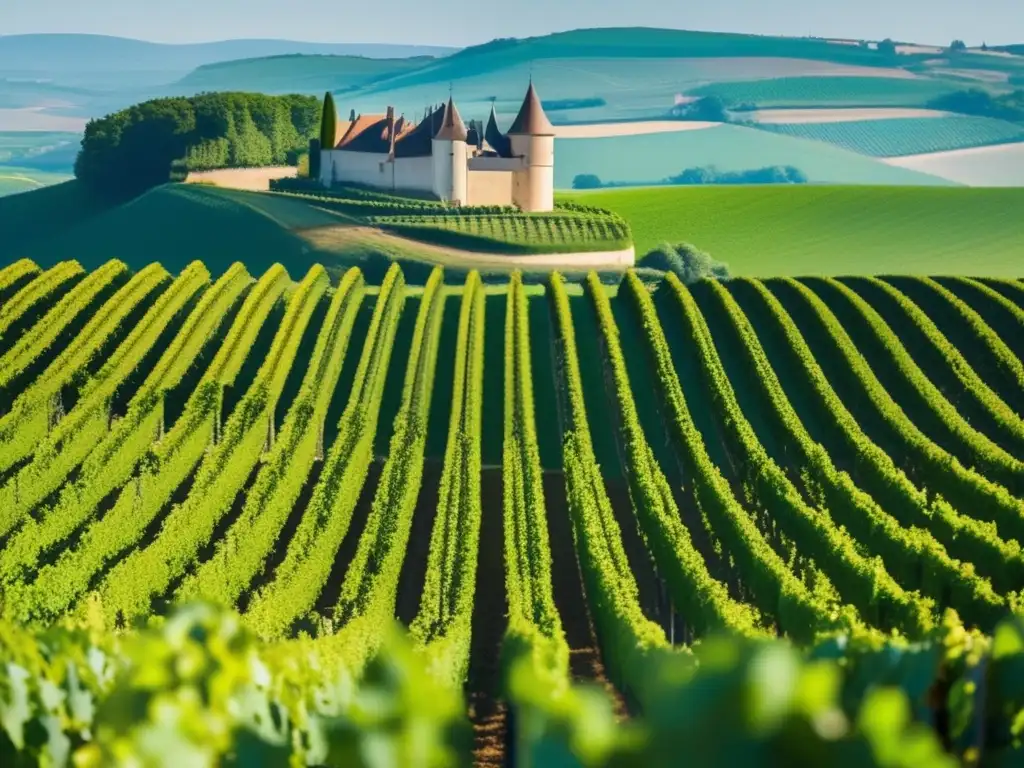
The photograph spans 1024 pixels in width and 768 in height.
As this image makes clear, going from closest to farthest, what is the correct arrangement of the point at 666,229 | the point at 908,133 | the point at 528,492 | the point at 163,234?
the point at 528,492 < the point at 163,234 < the point at 666,229 < the point at 908,133

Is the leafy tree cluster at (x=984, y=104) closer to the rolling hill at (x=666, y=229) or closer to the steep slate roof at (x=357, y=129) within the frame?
the rolling hill at (x=666, y=229)

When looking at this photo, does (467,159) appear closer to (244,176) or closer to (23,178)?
(244,176)

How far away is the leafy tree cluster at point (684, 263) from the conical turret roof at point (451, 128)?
40.8 feet

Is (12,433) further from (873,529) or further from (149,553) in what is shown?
(873,529)

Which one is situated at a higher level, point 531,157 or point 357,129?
point 357,129

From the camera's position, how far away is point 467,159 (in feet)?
254

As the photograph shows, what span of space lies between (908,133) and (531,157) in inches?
2258

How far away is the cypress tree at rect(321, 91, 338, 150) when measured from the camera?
269 ft

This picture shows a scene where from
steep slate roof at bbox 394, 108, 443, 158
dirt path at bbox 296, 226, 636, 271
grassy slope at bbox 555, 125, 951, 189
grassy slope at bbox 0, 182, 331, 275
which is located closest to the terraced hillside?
dirt path at bbox 296, 226, 636, 271

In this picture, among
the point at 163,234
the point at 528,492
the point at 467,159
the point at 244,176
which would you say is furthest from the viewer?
the point at 244,176

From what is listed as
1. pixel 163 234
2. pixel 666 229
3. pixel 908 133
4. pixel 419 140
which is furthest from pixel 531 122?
pixel 908 133

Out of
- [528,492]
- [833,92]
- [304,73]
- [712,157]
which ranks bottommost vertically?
[712,157]

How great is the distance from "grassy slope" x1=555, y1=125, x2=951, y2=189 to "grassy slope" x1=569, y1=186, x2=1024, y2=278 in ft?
60.5

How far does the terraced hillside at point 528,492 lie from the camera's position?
26.2ft
